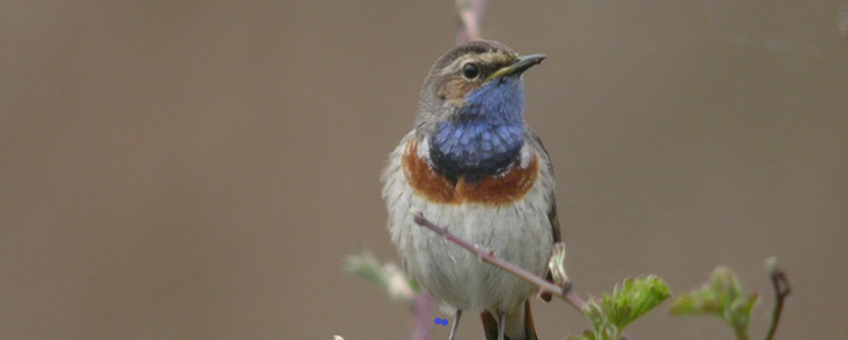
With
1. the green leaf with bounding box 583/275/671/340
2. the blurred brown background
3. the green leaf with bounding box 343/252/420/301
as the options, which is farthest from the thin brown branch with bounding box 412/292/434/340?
the blurred brown background

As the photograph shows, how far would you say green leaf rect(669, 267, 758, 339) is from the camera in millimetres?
1154

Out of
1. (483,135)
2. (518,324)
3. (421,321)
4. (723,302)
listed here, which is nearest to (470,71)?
(483,135)

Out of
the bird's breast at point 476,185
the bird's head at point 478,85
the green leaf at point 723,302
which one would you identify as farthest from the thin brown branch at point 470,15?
the green leaf at point 723,302

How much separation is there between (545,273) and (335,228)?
2.80 meters

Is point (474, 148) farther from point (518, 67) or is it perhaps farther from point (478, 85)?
point (518, 67)

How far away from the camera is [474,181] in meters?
3.62

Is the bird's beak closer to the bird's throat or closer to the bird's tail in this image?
the bird's throat

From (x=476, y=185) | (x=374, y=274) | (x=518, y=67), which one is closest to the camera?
(x=374, y=274)

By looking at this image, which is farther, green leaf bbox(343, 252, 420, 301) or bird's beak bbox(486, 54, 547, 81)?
bird's beak bbox(486, 54, 547, 81)

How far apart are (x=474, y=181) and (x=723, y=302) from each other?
8.08 ft

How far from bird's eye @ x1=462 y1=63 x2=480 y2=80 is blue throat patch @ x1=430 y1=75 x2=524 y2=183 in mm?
53

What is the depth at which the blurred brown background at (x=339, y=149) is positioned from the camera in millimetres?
6016

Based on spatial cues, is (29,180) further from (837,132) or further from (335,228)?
(837,132)

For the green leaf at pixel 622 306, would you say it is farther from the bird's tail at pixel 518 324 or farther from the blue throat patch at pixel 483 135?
the bird's tail at pixel 518 324
